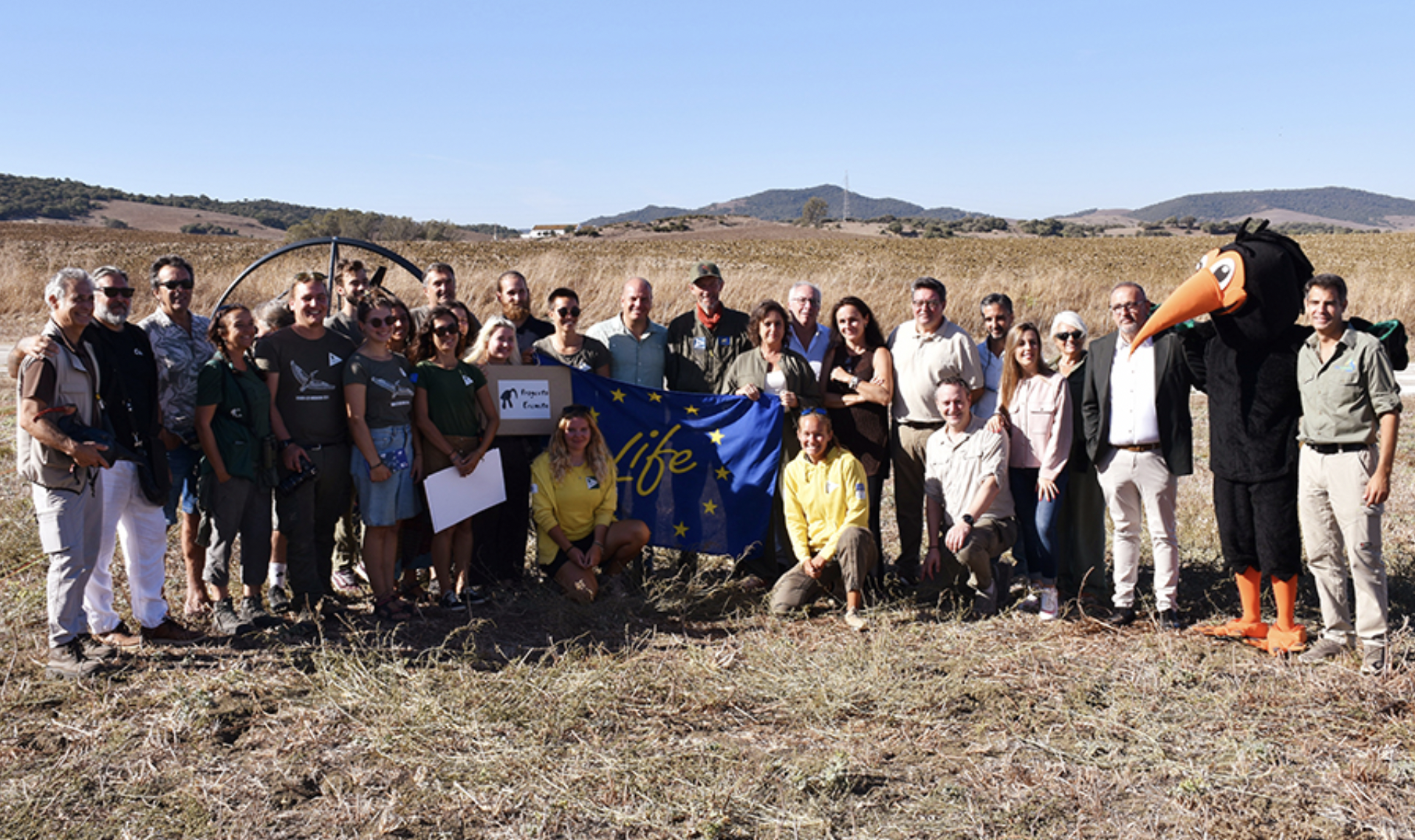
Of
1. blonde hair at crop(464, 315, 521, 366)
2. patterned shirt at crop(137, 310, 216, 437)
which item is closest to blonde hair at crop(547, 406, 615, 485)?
blonde hair at crop(464, 315, 521, 366)

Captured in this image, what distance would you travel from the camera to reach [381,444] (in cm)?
554

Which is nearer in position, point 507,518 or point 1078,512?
point 1078,512

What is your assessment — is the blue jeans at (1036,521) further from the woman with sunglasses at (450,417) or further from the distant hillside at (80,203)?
the distant hillside at (80,203)

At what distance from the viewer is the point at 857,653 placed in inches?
198

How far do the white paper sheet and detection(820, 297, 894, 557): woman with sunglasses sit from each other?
2168 millimetres

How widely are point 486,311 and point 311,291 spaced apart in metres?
13.2

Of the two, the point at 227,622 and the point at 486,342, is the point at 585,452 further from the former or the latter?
the point at 227,622

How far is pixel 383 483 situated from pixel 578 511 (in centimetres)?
120

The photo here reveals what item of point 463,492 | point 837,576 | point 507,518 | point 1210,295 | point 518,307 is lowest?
point 837,576

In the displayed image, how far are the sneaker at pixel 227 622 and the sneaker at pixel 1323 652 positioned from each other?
545 cm

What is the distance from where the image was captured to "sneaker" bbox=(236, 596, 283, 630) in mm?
5340

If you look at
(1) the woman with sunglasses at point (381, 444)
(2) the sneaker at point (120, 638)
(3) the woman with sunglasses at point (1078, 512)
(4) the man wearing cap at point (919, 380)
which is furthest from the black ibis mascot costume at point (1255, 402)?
(2) the sneaker at point (120, 638)

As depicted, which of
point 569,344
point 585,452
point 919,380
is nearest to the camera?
point 919,380

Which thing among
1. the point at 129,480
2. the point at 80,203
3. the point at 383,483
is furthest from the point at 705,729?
the point at 80,203
